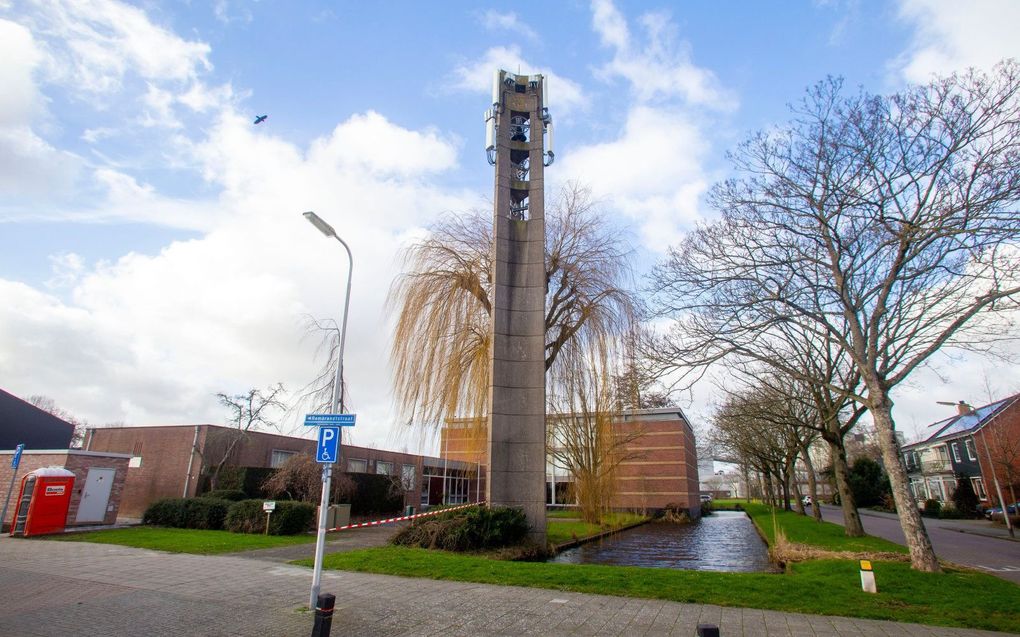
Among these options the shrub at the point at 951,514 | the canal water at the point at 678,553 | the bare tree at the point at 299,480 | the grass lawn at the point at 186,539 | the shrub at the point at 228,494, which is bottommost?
the canal water at the point at 678,553

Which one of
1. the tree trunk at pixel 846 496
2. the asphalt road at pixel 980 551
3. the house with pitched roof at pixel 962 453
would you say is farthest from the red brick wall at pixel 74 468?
the house with pitched roof at pixel 962 453

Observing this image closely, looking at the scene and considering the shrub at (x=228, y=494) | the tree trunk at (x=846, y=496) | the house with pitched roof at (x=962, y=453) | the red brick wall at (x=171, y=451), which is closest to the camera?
the tree trunk at (x=846, y=496)

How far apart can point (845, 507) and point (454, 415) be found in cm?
1438

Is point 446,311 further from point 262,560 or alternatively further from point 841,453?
point 841,453

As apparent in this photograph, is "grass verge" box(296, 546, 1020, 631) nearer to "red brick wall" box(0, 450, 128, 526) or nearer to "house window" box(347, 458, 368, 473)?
"red brick wall" box(0, 450, 128, 526)

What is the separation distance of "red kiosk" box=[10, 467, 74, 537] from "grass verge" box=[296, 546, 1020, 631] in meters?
10.3

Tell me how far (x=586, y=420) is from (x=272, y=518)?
11.0 m

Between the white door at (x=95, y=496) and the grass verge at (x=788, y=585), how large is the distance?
11504mm

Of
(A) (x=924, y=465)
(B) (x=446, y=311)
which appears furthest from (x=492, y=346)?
(A) (x=924, y=465)

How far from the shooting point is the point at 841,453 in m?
19.5

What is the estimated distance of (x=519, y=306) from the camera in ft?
54.6

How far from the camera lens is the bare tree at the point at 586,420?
57.3 ft

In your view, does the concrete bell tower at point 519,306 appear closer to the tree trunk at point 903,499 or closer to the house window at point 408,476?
the tree trunk at point 903,499

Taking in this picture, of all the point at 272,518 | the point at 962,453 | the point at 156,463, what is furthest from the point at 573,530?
the point at 962,453
